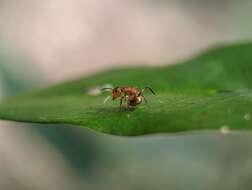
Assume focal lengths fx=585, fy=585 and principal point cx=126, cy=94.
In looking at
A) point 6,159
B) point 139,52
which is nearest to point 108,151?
point 6,159

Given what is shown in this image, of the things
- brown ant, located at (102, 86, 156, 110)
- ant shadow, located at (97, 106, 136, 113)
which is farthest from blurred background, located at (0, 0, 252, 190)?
ant shadow, located at (97, 106, 136, 113)

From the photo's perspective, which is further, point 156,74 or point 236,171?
point 236,171

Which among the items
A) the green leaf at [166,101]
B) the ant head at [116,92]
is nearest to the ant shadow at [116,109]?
the green leaf at [166,101]

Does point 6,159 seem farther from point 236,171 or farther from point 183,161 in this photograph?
point 236,171

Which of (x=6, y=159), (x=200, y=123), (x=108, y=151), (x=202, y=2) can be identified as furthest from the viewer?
(x=202, y=2)

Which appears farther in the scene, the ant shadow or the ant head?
the ant head

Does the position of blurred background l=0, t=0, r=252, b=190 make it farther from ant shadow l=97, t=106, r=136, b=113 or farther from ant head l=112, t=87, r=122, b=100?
ant shadow l=97, t=106, r=136, b=113

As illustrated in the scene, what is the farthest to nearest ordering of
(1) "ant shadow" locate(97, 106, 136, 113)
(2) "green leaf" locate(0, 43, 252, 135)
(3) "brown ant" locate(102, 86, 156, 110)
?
(3) "brown ant" locate(102, 86, 156, 110) < (1) "ant shadow" locate(97, 106, 136, 113) < (2) "green leaf" locate(0, 43, 252, 135)
